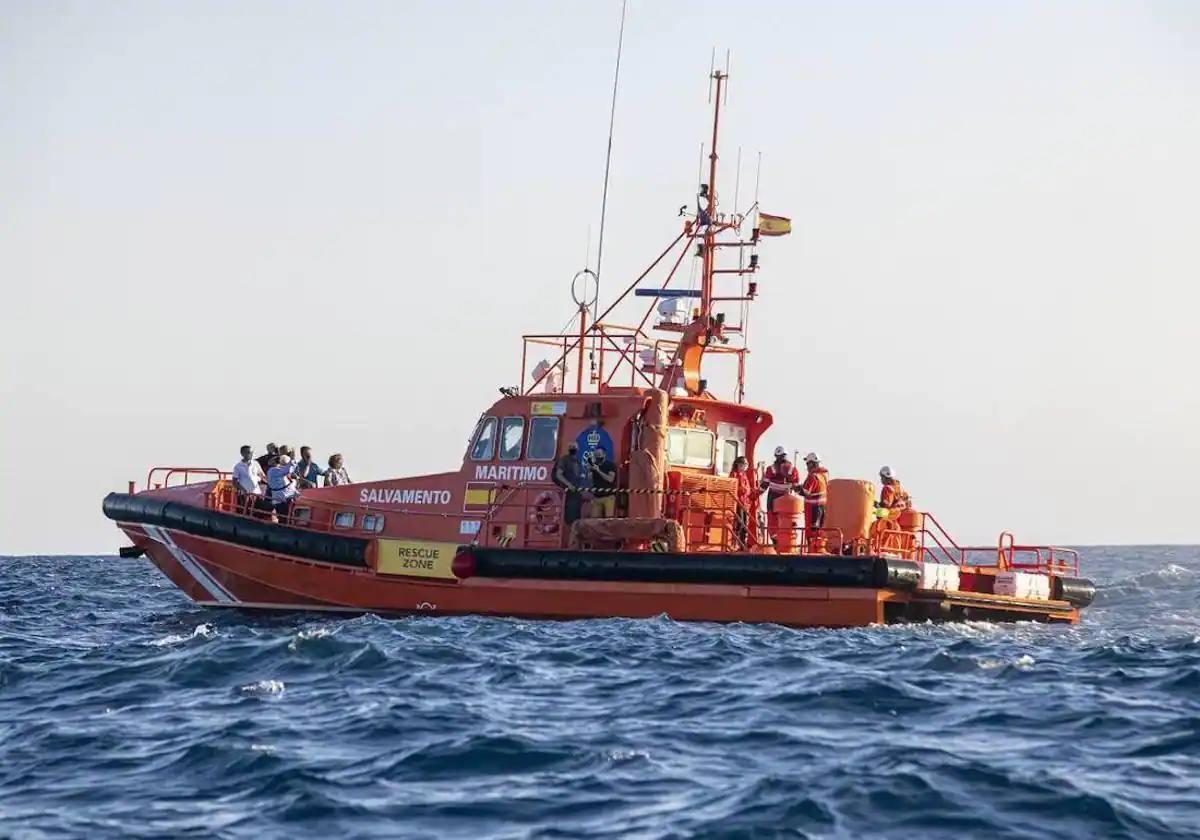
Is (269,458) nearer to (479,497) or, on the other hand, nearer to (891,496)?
(479,497)

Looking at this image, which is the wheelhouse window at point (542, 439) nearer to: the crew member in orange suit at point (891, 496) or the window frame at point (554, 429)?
the window frame at point (554, 429)

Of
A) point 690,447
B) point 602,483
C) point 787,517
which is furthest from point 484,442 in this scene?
point 787,517

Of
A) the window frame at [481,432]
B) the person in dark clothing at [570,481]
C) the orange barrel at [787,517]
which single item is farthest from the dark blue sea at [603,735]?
the window frame at [481,432]

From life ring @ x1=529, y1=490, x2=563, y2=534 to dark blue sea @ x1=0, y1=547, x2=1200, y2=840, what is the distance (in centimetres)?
242

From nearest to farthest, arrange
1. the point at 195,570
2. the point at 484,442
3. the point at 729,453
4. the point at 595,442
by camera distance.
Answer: the point at 595,442
the point at 484,442
the point at 729,453
the point at 195,570

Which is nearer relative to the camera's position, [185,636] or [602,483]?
[185,636]

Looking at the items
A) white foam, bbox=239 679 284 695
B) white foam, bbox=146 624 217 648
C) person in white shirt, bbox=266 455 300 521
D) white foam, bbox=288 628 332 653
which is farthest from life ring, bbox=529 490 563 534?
white foam, bbox=239 679 284 695

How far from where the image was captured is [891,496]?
1797cm

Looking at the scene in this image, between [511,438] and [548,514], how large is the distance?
1.07 m

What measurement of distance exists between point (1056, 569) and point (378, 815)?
1264 cm

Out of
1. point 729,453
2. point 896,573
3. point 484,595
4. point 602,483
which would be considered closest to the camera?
point 896,573

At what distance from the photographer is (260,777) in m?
8.32

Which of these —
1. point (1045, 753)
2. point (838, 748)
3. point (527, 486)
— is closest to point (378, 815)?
point (838, 748)

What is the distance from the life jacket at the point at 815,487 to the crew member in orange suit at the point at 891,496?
45.5 inches
